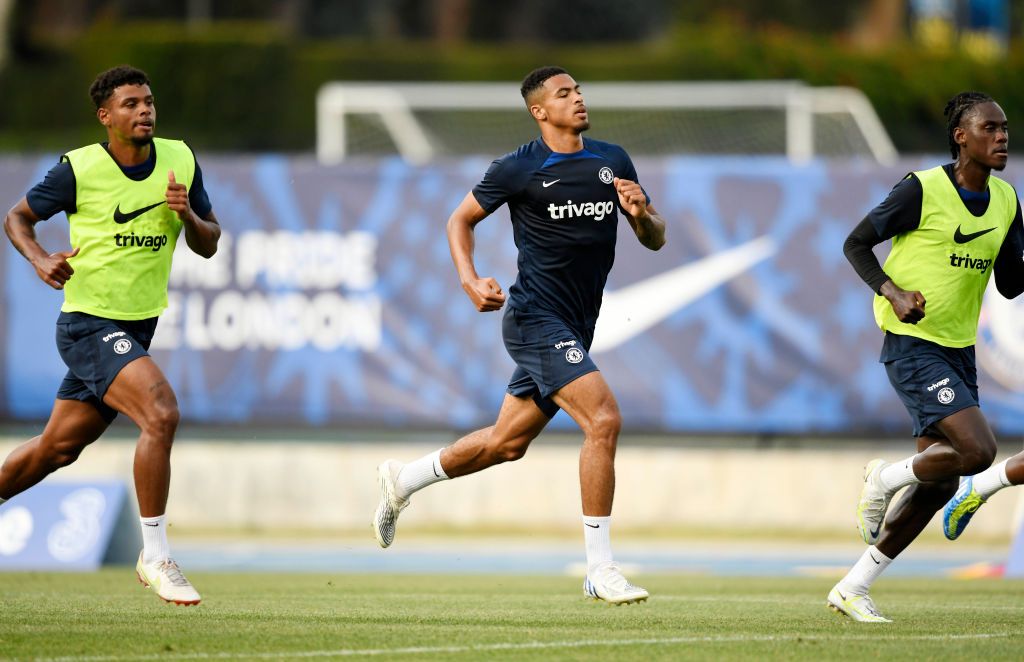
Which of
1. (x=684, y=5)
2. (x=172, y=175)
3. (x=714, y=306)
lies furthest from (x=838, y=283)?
(x=684, y=5)

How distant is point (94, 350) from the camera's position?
30.4 feet

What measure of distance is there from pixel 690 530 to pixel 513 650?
31.8 feet

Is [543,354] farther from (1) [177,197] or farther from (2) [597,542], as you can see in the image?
(1) [177,197]

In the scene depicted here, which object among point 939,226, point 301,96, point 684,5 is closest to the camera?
point 939,226

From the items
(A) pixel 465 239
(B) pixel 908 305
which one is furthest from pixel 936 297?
(A) pixel 465 239

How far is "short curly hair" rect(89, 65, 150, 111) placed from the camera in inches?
370

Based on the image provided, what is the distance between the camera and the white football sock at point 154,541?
29.9 feet

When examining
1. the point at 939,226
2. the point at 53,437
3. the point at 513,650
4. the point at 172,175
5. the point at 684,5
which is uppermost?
the point at 684,5

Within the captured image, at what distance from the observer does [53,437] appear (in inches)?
374

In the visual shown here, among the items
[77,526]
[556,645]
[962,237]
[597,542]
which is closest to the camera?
[556,645]

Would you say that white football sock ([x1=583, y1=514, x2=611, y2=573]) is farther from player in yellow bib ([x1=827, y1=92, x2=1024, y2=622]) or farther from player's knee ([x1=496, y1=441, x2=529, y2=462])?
player in yellow bib ([x1=827, y1=92, x2=1024, y2=622])

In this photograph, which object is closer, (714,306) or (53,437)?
(53,437)

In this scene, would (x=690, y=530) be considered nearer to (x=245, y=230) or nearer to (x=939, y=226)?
(x=245, y=230)

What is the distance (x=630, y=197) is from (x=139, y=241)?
264cm
